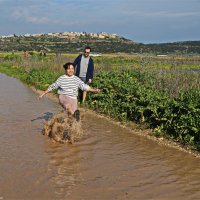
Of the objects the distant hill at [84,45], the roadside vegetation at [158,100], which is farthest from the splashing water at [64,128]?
the distant hill at [84,45]

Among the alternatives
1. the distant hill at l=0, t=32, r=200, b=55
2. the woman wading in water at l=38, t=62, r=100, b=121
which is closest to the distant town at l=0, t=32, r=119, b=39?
the distant hill at l=0, t=32, r=200, b=55

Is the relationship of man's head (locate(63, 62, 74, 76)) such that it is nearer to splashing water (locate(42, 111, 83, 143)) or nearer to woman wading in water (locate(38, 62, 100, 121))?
woman wading in water (locate(38, 62, 100, 121))

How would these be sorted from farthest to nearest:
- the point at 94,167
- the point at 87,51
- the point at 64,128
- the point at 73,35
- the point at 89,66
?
1. the point at 73,35
2. the point at 89,66
3. the point at 87,51
4. the point at 64,128
5. the point at 94,167

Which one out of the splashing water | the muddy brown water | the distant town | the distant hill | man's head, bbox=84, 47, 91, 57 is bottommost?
the muddy brown water

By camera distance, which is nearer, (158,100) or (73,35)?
(158,100)

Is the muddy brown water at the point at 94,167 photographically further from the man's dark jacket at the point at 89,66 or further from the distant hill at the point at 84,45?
the distant hill at the point at 84,45

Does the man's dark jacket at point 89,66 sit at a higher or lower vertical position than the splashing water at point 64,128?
higher

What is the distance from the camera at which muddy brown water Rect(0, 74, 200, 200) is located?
600cm

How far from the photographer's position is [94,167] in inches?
283

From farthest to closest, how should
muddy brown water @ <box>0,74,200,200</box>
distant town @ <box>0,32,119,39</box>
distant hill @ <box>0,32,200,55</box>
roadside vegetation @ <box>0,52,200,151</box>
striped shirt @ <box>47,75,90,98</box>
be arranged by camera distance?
1. distant town @ <box>0,32,119,39</box>
2. distant hill @ <box>0,32,200,55</box>
3. striped shirt @ <box>47,75,90,98</box>
4. roadside vegetation @ <box>0,52,200,151</box>
5. muddy brown water @ <box>0,74,200,200</box>

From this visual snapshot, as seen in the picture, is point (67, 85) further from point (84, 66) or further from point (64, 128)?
point (84, 66)

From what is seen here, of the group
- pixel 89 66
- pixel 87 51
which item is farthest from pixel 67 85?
pixel 89 66

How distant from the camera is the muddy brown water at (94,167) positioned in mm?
6000

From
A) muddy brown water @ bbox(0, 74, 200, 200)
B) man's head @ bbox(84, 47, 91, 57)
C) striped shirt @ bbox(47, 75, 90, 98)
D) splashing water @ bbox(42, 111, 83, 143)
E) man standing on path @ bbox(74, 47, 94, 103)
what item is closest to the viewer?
muddy brown water @ bbox(0, 74, 200, 200)
